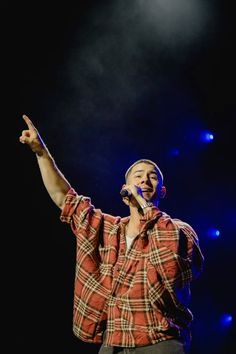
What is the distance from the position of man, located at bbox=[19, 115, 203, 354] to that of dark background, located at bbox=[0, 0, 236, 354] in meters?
1.40

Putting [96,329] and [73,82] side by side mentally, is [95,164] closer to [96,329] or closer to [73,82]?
[73,82]

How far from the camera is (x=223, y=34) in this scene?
369 cm

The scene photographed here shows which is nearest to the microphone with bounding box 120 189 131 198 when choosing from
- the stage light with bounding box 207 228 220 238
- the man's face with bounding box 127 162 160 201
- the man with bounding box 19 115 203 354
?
the man with bounding box 19 115 203 354

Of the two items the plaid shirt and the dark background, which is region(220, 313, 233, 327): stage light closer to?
the dark background

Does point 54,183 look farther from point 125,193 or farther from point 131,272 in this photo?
point 131,272

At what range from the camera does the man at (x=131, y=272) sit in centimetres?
161

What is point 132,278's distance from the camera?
5.69 feet

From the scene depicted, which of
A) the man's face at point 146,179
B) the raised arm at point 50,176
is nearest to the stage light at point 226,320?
the man's face at point 146,179

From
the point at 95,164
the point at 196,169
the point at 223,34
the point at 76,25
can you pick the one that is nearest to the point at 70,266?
the point at 95,164

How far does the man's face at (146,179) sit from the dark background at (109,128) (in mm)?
1367

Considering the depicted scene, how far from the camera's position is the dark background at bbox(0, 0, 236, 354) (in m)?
3.20

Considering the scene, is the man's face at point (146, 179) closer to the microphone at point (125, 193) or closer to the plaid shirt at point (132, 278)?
the microphone at point (125, 193)

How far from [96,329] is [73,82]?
2.58m

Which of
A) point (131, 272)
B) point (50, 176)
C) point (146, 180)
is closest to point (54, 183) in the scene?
point (50, 176)
